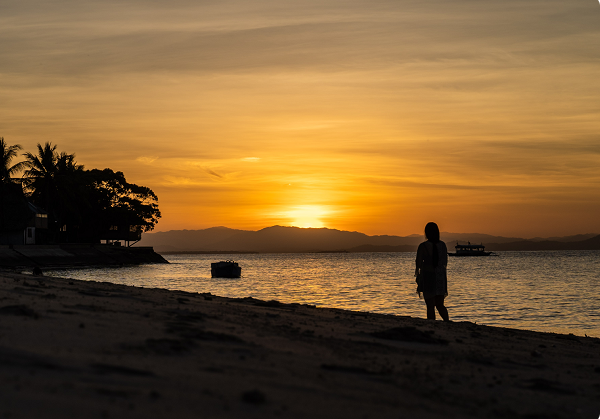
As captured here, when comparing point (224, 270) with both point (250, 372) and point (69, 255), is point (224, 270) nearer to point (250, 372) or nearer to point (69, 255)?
point (69, 255)

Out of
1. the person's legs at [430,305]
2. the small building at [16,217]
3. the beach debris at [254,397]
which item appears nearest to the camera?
the beach debris at [254,397]

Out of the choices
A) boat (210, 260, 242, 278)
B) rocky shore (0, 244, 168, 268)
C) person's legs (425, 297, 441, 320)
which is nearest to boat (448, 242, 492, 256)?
rocky shore (0, 244, 168, 268)

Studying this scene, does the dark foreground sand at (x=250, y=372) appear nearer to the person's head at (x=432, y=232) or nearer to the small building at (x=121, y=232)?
the person's head at (x=432, y=232)

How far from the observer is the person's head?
11852 millimetres

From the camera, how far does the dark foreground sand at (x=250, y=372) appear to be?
12.2 feet

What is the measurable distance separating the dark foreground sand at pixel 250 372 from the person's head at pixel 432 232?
4222 millimetres

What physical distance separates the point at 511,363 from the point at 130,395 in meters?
4.97

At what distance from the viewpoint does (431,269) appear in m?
11.9

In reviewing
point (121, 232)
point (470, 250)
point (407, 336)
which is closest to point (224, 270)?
point (121, 232)

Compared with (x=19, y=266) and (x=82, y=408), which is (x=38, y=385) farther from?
(x=19, y=266)

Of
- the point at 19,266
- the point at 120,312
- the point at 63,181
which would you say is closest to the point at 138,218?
the point at 63,181

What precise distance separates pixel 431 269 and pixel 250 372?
26.0 feet

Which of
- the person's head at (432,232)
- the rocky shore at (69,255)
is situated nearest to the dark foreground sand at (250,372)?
the person's head at (432,232)

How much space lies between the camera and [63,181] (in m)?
75.2
